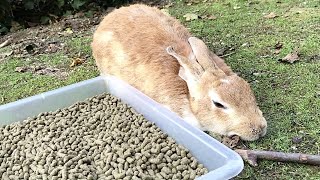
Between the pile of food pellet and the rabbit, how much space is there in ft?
0.71

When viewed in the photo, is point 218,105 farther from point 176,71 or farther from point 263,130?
point 176,71

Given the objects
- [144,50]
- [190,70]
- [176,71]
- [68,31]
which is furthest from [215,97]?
[68,31]

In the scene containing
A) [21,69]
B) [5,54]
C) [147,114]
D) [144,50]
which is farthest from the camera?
[5,54]

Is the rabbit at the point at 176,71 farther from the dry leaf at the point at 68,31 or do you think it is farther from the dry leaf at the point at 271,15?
the dry leaf at the point at 271,15

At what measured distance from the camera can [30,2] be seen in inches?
221

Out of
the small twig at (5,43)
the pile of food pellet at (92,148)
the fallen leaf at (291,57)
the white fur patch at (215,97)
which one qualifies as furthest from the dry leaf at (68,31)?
the white fur patch at (215,97)

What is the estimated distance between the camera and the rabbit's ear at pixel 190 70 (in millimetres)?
3047

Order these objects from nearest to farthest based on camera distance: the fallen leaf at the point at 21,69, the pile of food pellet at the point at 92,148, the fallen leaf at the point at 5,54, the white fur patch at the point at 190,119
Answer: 1. the pile of food pellet at the point at 92,148
2. the white fur patch at the point at 190,119
3. the fallen leaf at the point at 21,69
4. the fallen leaf at the point at 5,54

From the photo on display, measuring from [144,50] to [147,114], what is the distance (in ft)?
1.43

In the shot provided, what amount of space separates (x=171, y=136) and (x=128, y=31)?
2.99 feet

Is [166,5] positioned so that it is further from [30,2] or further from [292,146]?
[292,146]

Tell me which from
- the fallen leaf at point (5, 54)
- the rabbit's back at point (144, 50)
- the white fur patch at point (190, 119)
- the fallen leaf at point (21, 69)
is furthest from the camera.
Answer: the fallen leaf at point (5, 54)

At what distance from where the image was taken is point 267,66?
3852 millimetres

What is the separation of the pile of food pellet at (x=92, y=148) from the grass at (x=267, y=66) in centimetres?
43
